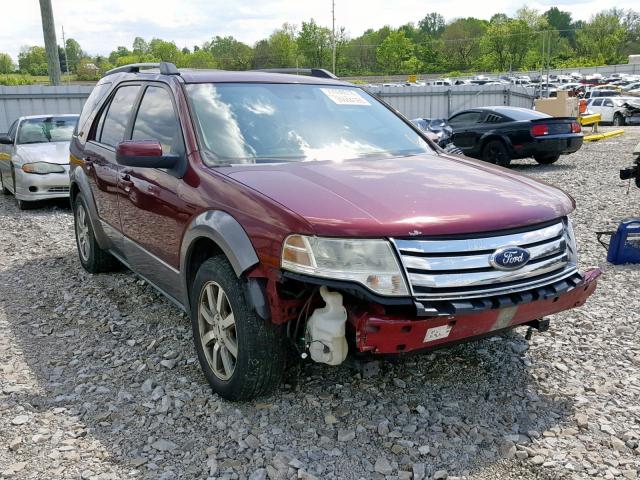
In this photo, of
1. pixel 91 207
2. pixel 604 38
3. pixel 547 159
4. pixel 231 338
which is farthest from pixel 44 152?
pixel 604 38

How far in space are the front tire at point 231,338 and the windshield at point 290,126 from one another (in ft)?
2.47

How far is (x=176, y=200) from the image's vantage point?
3648mm

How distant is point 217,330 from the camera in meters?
3.33

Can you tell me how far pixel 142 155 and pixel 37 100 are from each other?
15849 millimetres

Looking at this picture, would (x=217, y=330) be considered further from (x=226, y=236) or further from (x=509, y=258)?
(x=509, y=258)

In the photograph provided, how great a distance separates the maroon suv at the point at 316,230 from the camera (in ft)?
9.04

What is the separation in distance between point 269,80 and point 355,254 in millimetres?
2041

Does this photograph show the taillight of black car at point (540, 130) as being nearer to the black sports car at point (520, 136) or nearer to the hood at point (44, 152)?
the black sports car at point (520, 136)

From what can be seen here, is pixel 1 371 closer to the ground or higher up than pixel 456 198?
closer to the ground

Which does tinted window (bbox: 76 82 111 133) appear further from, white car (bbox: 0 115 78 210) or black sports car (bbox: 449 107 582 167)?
black sports car (bbox: 449 107 582 167)

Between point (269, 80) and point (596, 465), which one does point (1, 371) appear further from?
point (596, 465)

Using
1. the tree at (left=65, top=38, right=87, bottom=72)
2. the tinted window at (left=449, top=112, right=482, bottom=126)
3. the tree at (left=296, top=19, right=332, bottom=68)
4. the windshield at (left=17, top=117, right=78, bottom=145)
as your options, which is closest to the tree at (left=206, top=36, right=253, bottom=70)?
the tree at (left=296, top=19, right=332, bottom=68)

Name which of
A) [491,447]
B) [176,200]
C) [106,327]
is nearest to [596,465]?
[491,447]

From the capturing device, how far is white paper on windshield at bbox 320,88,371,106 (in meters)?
4.40
